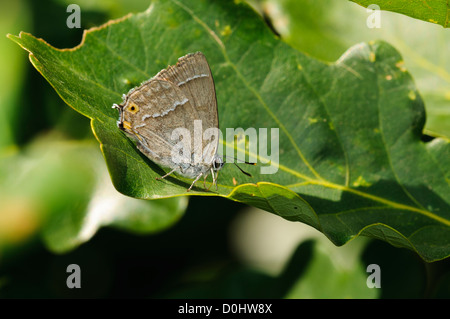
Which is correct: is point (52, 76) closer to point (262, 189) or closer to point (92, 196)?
point (262, 189)

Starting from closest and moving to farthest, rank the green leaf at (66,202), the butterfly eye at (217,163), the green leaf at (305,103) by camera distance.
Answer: the green leaf at (305,103) < the butterfly eye at (217,163) < the green leaf at (66,202)

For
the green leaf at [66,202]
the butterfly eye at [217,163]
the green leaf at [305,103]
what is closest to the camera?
the green leaf at [305,103]

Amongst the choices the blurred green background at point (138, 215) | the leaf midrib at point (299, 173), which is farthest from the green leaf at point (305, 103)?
the blurred green background at point (138, 215)

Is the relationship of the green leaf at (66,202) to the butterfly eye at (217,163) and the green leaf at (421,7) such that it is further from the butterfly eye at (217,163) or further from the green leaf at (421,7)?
the green leaf at (421,7)

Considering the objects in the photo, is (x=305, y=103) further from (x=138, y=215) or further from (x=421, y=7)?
(x=138, y=215)

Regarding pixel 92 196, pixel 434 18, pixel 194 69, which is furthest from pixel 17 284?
pixel 434 18
